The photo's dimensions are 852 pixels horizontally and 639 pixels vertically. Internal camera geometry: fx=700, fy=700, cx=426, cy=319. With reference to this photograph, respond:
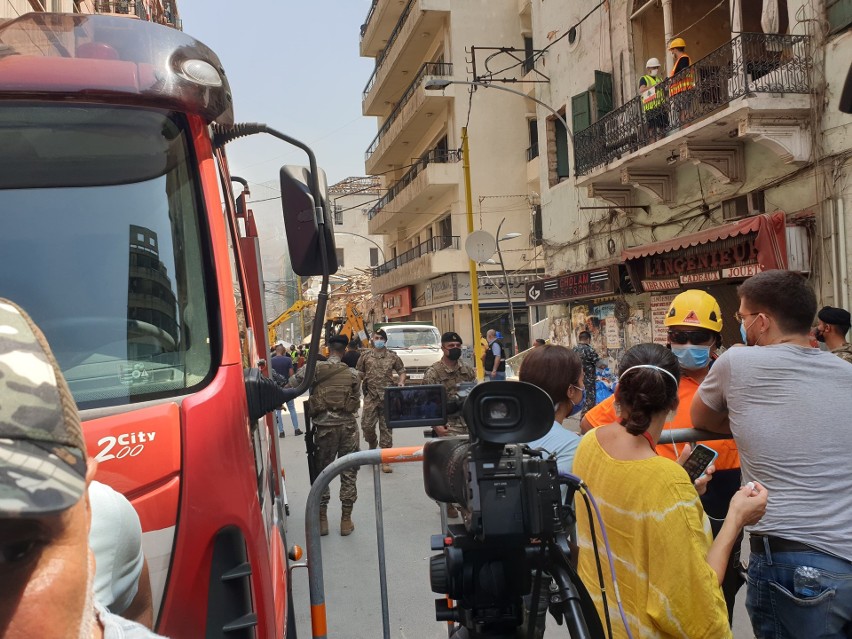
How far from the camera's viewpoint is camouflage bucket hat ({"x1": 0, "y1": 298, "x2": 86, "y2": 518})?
29.3 inches

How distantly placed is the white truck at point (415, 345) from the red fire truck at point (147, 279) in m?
15.8

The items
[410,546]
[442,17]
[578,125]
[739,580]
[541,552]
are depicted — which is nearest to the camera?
[541,552]

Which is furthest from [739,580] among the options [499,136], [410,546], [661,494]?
[499,136]

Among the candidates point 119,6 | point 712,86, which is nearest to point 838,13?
point 712,86

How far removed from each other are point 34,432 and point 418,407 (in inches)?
55.3

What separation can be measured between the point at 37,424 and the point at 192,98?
200 centimetres

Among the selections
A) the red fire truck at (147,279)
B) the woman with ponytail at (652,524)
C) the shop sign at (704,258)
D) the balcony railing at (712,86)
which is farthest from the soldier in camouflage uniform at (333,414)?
the balcony railing at (712,86)

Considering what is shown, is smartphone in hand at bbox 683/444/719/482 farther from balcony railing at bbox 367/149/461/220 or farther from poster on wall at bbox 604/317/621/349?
balcony railing at bbox 367/149/461/220

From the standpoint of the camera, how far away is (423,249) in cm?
3181

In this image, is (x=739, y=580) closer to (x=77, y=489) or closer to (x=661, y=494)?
(x=661, y=494)

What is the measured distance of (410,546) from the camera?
6031 millimetres

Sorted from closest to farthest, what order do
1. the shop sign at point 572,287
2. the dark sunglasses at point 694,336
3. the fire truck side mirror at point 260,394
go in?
1. the fire truck side mirror at point 260,394
2. the dark sunglasses at point 694,336
3. the shop sign at point 572,287

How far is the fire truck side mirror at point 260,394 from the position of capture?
2631 mm

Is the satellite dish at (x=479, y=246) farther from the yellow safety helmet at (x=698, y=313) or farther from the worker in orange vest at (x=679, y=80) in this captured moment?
the yellow safety helmet at (x=698, y=313)
